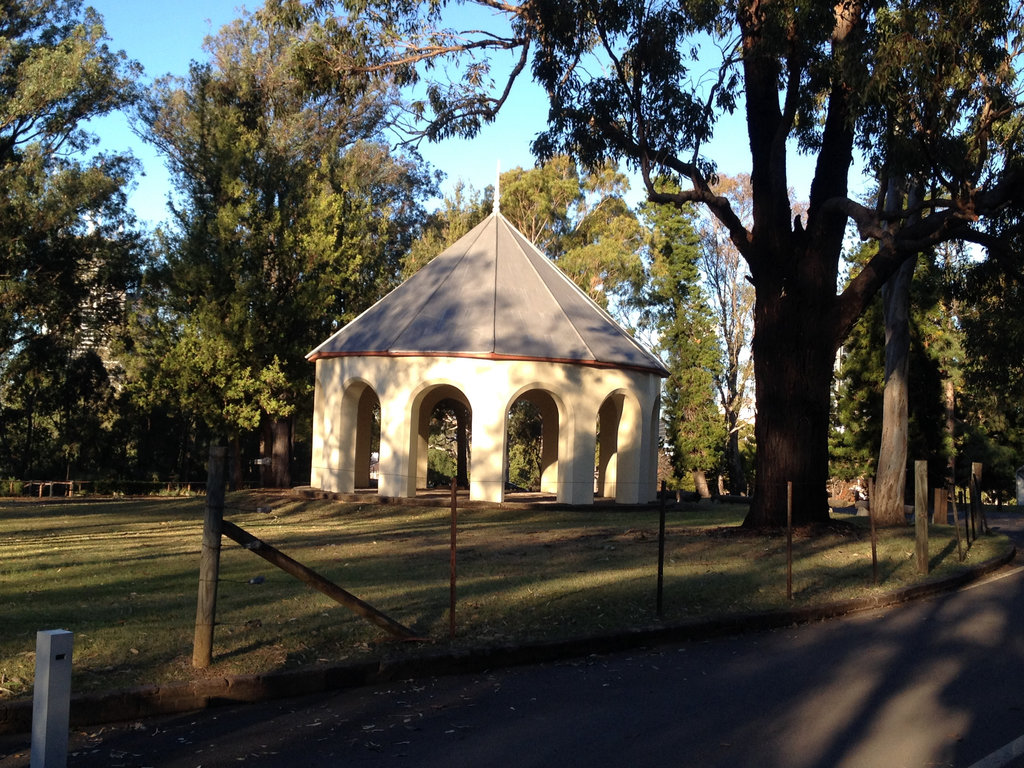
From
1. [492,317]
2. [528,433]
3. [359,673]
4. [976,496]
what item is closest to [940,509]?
[976,496]

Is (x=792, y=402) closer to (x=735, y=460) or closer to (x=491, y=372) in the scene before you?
(x=491, y=372)

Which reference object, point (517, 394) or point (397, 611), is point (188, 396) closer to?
point (517, 394)

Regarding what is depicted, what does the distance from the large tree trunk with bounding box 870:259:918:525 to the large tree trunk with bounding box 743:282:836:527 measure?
5353 mm

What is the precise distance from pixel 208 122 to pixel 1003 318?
82.0 feet

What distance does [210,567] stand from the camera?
7449 millimetres

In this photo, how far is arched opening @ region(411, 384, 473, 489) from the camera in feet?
102

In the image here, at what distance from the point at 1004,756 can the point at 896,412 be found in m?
17.7

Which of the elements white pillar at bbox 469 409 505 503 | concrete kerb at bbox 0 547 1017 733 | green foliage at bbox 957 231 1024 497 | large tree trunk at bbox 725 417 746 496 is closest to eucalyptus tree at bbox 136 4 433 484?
white pillar at bbox 469 409 505 503

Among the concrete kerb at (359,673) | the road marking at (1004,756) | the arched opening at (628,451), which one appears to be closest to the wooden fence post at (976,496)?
the arched opening at (628,451)

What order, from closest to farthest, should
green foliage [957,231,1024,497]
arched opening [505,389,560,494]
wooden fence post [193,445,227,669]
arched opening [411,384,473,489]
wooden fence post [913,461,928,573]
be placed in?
wooden fence post [193,445,227,669], wooden fence post [913,461,928,573], green foliage [957,231,1024,497], arched opening [411,384,473,489], arched opening [505,389,560,494]

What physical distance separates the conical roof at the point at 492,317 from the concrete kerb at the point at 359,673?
1489 centimetres

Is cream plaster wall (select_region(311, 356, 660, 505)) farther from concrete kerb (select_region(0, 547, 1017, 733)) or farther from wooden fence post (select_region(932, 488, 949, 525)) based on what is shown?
A: concrete kerb (select_region(0, 547, 1017, 733))

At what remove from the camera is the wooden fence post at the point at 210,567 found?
7285 mm

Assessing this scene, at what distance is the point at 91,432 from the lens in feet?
131
